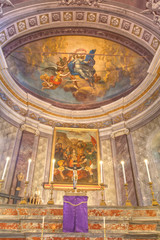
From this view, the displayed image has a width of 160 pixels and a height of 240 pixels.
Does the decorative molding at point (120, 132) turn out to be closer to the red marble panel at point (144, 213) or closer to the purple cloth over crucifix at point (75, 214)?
the red marble panel at point (144, 213)

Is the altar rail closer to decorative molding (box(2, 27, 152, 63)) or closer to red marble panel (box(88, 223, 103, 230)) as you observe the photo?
red marble panel (box(88, 223, 103, 230))

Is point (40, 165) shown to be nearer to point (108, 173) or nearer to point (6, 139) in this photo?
point (6, 139)

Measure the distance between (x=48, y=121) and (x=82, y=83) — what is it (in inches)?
132

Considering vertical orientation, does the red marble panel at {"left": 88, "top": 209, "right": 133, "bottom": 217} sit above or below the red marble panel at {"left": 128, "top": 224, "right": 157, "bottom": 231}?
above

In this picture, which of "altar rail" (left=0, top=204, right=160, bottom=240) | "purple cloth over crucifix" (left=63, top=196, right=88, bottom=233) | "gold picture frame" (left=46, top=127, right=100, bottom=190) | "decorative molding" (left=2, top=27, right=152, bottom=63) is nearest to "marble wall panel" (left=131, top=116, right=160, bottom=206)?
"gold picture frame" (left=46, top=127, right=100, bottom=190)

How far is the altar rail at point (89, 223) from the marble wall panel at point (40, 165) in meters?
4.19

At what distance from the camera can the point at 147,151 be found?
29.2 ft

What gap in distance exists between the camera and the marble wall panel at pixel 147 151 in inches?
315

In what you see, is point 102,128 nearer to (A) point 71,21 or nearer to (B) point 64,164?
(B) point 64,164

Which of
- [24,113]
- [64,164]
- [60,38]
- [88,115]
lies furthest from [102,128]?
[60,38]

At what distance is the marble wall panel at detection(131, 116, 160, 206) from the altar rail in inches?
134

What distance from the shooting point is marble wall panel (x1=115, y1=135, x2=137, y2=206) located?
8.17 meters

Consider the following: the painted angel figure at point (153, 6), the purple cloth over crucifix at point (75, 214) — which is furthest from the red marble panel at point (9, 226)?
the painted angel figure at point (153, 6)

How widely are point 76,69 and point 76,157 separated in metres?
5.34
